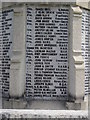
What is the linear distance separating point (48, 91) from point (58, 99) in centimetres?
45

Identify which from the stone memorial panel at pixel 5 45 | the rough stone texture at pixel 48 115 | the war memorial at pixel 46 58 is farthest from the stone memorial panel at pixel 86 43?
the rough stone texture at pixel 48 115

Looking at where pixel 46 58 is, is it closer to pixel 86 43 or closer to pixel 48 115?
pixel 86 43

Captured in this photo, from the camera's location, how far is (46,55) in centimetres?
851

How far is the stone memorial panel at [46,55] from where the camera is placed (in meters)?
8.46

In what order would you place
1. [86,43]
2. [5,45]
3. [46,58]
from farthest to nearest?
[86,43] → [5,45] → [46,58]

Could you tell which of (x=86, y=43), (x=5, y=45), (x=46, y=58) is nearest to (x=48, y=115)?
(x=46, y=58)

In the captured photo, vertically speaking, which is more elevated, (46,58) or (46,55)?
(46,55)

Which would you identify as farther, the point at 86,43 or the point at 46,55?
the point at 86,43

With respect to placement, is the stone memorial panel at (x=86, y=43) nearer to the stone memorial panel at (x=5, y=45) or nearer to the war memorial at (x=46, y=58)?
the war memorial at (x=46, y=58)

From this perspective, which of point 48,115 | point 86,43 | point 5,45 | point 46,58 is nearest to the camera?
point 48,115

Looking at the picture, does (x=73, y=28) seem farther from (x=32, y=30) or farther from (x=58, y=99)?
(x=58, y=99)

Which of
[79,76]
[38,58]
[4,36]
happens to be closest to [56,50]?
[38,58]

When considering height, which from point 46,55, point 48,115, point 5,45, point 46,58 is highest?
point 5,45

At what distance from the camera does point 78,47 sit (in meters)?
8.45
